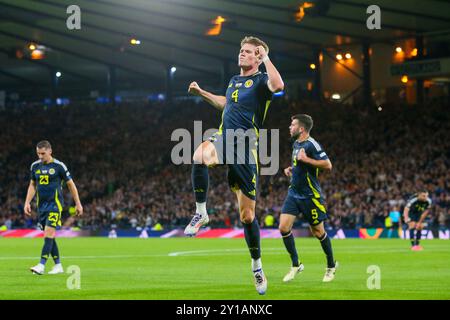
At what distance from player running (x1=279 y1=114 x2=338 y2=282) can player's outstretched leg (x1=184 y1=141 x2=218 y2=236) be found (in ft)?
14.3

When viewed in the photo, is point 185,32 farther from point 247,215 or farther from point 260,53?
point 247,215

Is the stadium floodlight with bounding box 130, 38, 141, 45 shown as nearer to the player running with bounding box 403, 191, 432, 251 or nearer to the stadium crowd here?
the stadium crowd

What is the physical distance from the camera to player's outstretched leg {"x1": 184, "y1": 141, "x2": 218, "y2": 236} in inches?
493

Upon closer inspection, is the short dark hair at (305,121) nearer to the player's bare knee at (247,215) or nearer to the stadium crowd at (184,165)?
the player's bare knee at (247,215)

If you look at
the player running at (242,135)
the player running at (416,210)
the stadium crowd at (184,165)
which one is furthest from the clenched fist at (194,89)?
the stadium crowd at (184,165)

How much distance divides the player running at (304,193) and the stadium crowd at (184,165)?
26095 millimetres

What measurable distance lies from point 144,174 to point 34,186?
3839 cm

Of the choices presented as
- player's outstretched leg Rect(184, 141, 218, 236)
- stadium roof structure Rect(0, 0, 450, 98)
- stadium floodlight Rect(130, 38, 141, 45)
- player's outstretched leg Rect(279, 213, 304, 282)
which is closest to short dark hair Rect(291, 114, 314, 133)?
player's outstretched leg Rect(279, 213, 304, 282)

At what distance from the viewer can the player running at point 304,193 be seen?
16.9m

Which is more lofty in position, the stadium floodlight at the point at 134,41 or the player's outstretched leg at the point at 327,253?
the stadium floodlight at the point at 134,41

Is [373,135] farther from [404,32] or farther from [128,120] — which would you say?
[128,120]

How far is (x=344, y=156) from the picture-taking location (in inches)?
2026

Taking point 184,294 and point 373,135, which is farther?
point 373,135
